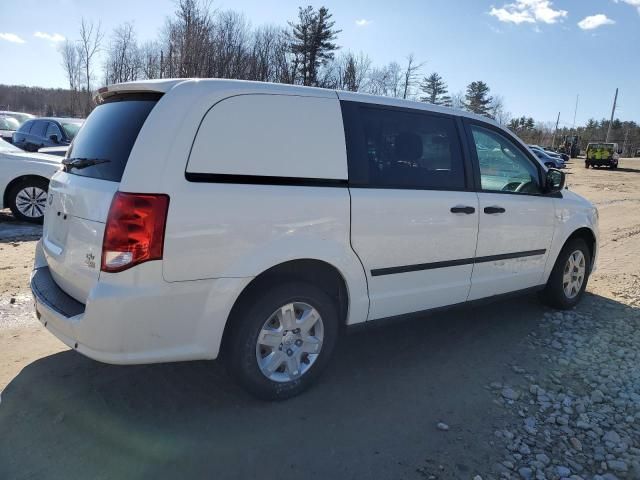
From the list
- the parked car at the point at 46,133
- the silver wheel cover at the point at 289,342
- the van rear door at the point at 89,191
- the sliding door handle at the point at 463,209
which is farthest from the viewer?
the parked car at the point at 46,133

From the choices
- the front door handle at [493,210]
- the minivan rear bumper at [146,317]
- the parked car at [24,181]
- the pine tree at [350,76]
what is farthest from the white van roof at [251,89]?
the pine tree at [350,76]

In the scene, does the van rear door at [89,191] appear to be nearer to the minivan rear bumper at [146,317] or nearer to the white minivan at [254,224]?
the white minivan at [254,224]

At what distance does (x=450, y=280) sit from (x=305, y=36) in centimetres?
4545

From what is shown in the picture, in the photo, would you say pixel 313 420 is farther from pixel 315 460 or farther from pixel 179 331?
pixel 179 331

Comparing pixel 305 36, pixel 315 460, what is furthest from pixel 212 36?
pixel 315 460

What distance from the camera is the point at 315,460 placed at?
2.62 meters

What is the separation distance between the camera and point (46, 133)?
12297mm

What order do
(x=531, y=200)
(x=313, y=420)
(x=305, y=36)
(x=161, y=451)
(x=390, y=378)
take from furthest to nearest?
(x=305, y=36) < (x=531, y=200) < (x=390, y=378) < (x=313, y=420) < (x=161, y=451)

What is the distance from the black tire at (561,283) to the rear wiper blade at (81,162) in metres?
4.21

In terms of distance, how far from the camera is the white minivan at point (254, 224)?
2.56 meters

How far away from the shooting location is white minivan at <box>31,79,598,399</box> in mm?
2557

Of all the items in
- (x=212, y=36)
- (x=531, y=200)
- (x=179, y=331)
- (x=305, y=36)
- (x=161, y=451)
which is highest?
(x=305, y=36)

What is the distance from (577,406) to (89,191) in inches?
131

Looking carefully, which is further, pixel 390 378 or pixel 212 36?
pixel 212 36
